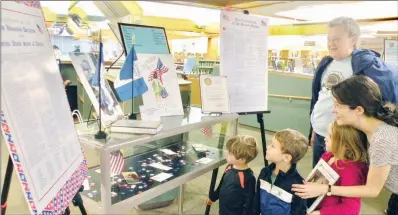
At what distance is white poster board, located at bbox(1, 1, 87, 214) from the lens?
2.57 feet

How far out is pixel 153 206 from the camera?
2732 millimetres

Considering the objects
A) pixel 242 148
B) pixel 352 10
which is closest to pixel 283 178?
pixel 242 148

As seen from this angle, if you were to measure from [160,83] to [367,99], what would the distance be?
3.76ft

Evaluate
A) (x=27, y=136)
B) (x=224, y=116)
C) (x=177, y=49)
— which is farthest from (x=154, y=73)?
(x=177, y=49)

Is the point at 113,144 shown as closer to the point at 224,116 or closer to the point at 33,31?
the point at 33,31

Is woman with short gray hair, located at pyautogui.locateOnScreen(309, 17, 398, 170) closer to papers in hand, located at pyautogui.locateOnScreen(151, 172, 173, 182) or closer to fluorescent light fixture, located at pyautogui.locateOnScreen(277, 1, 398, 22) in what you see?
papers in hand, located at pyautogui.locateOnScreen(151, 172, 173, 182)

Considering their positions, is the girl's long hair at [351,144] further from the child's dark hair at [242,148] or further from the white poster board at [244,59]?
the white poster board at [244,59]

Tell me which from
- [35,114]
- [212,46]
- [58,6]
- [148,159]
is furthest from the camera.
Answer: [212,46]

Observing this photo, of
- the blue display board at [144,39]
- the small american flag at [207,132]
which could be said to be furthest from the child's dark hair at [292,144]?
the blue display board at [144,39]

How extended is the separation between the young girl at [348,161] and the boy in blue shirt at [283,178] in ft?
0.60

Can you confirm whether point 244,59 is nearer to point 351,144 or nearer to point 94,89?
point 351,144

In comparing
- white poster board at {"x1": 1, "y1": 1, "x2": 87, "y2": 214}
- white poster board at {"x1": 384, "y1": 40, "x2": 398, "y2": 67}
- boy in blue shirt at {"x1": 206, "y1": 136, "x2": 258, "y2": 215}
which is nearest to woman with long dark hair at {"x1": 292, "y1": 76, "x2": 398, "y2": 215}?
boy in blue shirt at {"x1": 206, "y1": 136, "x2": 258, "y2": 215}

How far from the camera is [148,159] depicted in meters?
2.18

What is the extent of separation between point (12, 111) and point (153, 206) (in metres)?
2.13
